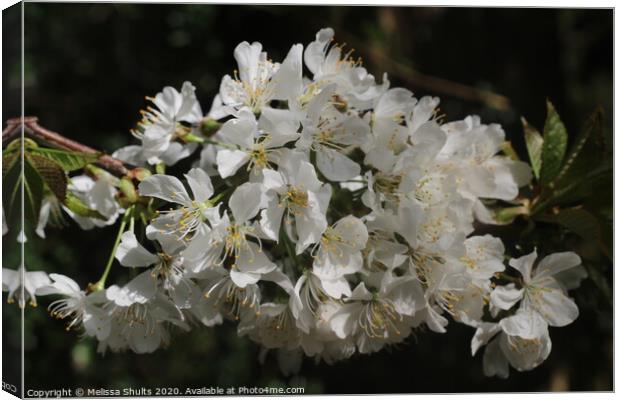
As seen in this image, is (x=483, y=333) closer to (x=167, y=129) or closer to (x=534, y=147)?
(x=534, y=147)

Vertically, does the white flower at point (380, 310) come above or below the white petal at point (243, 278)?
below

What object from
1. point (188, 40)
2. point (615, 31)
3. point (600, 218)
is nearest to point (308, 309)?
point (600, 218)

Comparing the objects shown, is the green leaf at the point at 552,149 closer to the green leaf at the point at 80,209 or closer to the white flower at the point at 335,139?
the white flower at the point at 335,139

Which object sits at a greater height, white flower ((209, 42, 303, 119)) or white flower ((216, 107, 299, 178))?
white flower ((209, 42, 303, 119))

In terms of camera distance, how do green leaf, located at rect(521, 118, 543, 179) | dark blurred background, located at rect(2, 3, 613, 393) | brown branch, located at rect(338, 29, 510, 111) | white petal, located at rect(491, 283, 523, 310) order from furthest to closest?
1. brown branch, located at rect(338, 29, 510, 111)
2. dark blurred background, located at rect(2, 3, 613, 393)
3. green leaf, located at rect(521, 118, 543, 179)
4. white petal, located at rect(491, 283, 523, 310)

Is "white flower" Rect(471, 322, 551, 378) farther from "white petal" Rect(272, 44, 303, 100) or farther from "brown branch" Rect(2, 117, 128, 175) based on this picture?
"brown branch" Rect(2, 117, 128, 175)

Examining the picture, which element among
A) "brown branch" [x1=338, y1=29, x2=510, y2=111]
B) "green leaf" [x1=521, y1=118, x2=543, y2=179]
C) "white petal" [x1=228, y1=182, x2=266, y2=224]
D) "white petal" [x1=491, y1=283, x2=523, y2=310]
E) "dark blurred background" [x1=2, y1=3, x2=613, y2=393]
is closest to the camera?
"white petal" [x1=228, y1=182, x2=266, y2=224]

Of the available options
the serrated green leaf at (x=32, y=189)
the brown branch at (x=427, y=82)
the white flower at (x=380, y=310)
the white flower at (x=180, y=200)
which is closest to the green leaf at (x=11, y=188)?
the serrated green leaf at (x=32, y=189)

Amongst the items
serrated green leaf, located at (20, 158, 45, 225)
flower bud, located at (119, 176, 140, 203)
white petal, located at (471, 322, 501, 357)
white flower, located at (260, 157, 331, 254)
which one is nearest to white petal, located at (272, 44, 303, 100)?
white flower, located at (260, 157, 331, 254)
